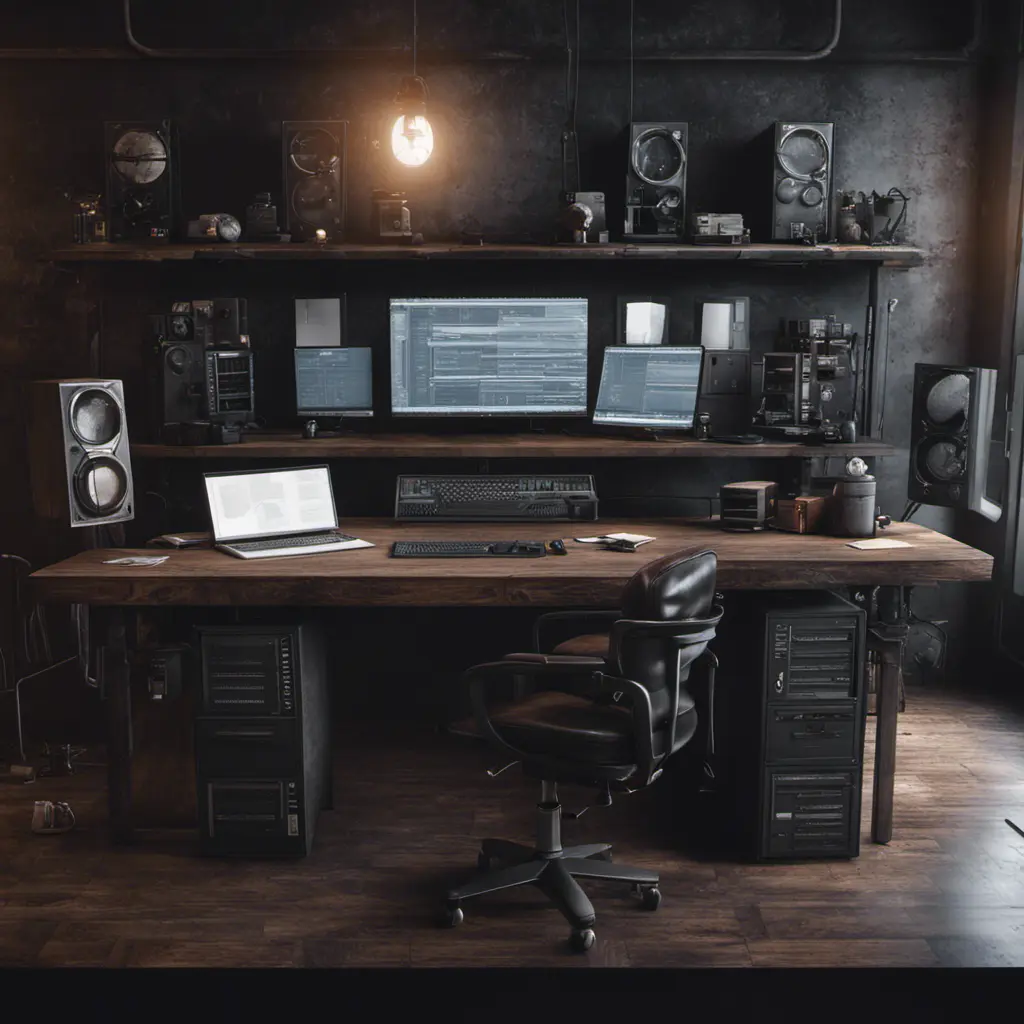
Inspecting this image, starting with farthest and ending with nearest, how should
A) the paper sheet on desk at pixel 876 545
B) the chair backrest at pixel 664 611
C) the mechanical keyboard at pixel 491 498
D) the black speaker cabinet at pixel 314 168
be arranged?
the black speaker cabinet at pixel 314 168
the mechanical keyboard at pixel 491 498
the paper sheet on desk at pixel 876 545
the chair backrest at pixel 664 611

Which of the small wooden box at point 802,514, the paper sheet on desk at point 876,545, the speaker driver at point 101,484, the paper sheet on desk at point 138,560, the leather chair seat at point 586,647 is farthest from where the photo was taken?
the small wooden box at point 802,514

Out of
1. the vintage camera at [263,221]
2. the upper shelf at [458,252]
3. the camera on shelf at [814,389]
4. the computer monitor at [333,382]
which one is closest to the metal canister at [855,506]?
the camera on shelf at [814,389]

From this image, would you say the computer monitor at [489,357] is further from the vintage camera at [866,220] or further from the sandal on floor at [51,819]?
the sandal on floor at [51,819]

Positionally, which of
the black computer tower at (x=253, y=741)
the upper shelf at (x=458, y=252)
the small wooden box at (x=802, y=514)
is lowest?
the black computer tower at (x=253, y=741)

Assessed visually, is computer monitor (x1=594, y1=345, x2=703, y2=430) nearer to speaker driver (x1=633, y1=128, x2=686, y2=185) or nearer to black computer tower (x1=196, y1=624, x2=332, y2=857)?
speaker driver (x1=633, y1=128, x2=686, y2=185)

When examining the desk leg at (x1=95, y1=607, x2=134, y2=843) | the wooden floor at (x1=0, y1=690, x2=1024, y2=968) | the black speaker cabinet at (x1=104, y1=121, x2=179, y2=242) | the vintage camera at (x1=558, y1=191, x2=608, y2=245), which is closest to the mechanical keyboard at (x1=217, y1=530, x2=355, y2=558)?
the desk leg at (x1=95, y1=607, x2=134, y2=843)

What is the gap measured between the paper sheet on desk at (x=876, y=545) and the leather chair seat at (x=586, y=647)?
88cm

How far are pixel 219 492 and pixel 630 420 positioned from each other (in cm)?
160

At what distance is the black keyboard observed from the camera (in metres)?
3.58

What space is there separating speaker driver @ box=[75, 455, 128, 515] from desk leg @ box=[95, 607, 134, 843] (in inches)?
17.2

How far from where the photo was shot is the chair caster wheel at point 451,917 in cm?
300

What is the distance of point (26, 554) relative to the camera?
470cm

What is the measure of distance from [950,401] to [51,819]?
3415 millimetres

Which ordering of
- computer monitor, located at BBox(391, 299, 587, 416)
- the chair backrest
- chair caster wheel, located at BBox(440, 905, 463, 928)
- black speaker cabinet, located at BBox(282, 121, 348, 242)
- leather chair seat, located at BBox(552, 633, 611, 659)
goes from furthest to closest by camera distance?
computer monitor, located at BBox(391, 299, 587, 416) → black speaker cabinet, located at BBox(282, 121, 348, 242) → leather chair seat, located at BBox(552, 633, 611, 659) → chair caster wheel, located at BBox(440, 905, 463, 928) → the chair backrest
